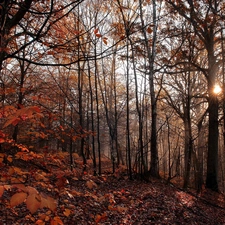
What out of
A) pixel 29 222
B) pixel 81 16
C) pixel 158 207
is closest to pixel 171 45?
pixel 81 16

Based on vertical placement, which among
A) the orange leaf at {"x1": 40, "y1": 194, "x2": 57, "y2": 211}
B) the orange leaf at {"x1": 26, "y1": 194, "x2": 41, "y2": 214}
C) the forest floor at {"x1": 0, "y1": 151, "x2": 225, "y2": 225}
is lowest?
the forest floor at {"x1": 0, "y1": 151, "x2": 225, "y2": 225}

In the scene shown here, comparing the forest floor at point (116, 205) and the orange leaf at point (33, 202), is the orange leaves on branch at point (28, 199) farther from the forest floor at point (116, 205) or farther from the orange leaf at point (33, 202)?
the forest floor at point (116, 205)

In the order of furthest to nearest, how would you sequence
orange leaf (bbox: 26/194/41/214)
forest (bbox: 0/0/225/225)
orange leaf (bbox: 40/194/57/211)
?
forest (bbox: 0/0/225/225)
orange leaf (bbox: 40/194/57/211)
orange leaf (bbox: 26/194/41/214)

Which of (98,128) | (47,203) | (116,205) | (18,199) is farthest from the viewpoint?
(98,128)

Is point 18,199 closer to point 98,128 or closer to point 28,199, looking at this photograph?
point 28,199

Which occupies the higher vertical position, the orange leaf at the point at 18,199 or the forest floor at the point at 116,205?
the orange leaf at the point at 18,199

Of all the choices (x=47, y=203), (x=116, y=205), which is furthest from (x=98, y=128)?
(x=47, y=203)

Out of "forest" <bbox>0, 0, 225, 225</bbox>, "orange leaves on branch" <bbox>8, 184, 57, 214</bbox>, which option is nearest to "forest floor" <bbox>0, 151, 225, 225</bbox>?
"forest" <bbox>0, 0, 225, 225</bbox>

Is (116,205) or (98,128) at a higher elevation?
(98,128)

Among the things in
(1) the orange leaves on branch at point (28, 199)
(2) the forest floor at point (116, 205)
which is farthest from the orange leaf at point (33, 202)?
(2) the forest floor at point (116, 205)

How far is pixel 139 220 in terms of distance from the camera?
545 centimetres

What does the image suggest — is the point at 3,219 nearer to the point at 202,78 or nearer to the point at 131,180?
the point at 131,180

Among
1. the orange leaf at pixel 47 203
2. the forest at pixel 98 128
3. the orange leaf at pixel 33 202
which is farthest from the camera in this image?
the forest at pixel 98 128

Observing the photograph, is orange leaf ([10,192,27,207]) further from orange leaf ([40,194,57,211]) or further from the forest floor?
the forest floor
